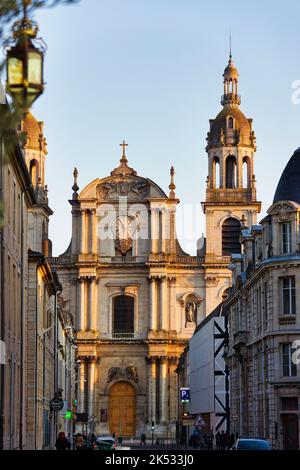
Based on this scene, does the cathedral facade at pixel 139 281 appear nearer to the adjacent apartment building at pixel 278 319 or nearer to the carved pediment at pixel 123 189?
the carved pediment at pixel 123 189

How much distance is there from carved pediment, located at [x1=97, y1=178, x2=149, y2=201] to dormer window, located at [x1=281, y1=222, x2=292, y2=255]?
141 feet

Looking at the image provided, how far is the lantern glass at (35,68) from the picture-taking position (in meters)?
10.9

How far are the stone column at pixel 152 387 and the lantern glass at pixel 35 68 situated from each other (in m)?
81.3

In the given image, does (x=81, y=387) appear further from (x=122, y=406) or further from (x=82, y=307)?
(x=82, y=307)

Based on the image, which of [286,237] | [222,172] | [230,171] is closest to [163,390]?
[222,172]

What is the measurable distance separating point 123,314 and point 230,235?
420 inches

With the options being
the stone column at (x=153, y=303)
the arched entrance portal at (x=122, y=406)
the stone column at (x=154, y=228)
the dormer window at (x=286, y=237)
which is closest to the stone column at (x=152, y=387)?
the arched entrance portal at (x=122, y=406)

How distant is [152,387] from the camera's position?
91688 mm

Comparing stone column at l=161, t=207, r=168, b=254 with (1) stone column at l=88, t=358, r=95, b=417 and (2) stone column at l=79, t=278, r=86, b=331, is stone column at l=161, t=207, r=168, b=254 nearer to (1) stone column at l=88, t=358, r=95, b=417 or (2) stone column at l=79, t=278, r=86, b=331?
(2) stone column at l=79, t=278, r=86, b=331

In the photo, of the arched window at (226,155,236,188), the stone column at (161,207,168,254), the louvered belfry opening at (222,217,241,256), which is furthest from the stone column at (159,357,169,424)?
the arched window at (226,155,236,188)

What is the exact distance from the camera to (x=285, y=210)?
163 feet

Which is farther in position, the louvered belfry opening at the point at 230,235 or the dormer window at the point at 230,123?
the dormer window at the point at 230,123

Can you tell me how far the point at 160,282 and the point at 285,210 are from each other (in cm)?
4268
